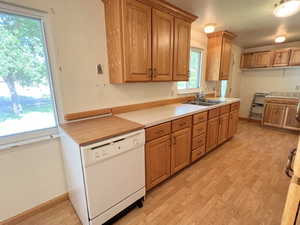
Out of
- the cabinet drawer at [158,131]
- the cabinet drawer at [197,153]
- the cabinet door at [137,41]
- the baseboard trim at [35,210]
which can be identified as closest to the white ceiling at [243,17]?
the cabinet door at [137,41]

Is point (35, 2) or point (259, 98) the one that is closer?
point (35, 2)

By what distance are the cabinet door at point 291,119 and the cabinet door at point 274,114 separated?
0.08m

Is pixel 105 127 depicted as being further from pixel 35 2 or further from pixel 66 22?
pixel 35 2

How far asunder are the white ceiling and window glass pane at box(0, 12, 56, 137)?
1.67 metres

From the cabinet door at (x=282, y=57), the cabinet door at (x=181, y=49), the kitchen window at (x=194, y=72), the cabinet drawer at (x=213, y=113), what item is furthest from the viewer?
the cabinet door at (x=282, y=57)

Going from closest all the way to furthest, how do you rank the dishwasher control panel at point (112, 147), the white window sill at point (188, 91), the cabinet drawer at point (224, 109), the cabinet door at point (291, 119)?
the dishwasher control panel at point (112, 147), the cabinet drawer at point (224, 109), the white window sill at point (188, 91), the cabinet door at point (291, 119)

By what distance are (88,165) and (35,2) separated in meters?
1.56

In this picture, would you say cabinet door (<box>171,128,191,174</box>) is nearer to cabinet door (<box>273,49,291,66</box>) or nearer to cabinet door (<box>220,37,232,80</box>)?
cabinet door (<box>220,37,232,80</box>)

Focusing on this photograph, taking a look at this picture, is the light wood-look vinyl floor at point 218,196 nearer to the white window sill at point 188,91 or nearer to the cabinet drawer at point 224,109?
the cabinet drawer at point 224,109

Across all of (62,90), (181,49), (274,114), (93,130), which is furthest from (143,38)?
(274,114)

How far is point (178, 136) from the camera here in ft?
6.63

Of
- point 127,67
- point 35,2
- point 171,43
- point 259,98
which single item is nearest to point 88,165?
point 127,67

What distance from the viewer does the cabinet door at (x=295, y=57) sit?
381 cm

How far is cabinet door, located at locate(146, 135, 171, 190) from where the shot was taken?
172 cm
